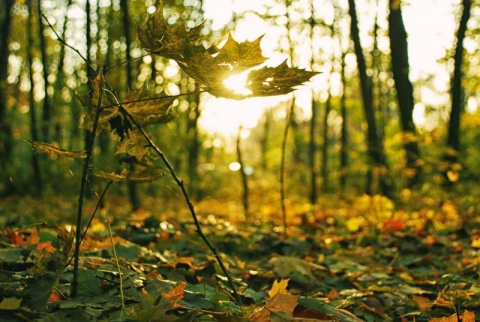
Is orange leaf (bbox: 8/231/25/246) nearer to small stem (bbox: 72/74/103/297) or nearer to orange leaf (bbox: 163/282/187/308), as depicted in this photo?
small stem (bbox: 72/74/103/297)

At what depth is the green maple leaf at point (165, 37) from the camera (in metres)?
1.66

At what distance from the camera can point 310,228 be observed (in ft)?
20.4

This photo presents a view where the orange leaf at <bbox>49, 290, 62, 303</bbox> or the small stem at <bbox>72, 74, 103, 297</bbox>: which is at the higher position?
the small stem at <bbox>72, 74, 103, 297</bbox>

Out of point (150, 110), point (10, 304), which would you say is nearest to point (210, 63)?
point (150, 110)

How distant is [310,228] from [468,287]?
11.0 feet

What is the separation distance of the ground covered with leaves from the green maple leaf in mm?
712

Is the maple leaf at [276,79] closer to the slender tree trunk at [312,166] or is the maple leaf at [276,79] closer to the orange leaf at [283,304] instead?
the orange leaf at [283,304]

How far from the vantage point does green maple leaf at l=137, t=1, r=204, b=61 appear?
166cm

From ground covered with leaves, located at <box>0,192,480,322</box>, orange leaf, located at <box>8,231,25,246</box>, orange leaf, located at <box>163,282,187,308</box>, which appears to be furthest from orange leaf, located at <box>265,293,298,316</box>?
orange leaf, located at <box>8,231,25,246</box>

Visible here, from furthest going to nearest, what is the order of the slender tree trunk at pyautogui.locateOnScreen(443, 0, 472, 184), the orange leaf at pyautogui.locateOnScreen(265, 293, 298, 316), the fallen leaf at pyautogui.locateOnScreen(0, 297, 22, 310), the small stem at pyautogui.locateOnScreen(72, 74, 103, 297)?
the slender tree trunk at pyautogui.locateOnScreen(443, 0, 472, 184) → the orange leaf at pyautogui.locateOnScreen(265, 293, 298, 316) → the small stem at pyautogui.locateOnScreen(72, 74, 103, 297) → the fallen leaf at pyautogui.locateOnScreen(0, 297, 22, 310)

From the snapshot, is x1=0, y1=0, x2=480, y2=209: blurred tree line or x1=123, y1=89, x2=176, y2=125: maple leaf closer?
x1=123, y1=89, x2=176, y2=125: maple leaf

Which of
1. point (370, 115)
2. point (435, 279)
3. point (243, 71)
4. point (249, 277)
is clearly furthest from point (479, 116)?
point (243, 71)

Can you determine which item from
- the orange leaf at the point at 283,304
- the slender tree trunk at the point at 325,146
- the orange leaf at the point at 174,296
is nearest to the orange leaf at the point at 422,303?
the orange leaf at the point at 283,304

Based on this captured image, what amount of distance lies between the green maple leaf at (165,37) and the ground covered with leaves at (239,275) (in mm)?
712
